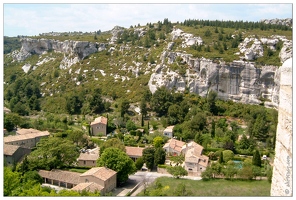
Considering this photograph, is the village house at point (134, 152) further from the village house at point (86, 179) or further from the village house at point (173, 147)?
the village house at point (86, 179)

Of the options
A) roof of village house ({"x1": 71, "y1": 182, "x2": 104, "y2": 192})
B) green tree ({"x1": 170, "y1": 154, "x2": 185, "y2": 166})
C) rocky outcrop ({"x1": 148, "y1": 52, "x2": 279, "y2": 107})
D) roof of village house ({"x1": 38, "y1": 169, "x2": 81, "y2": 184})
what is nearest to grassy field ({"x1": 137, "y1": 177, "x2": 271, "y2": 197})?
roof of village house ({"x1": 71, "y1": 182, "x2": 104, "y2": 192})

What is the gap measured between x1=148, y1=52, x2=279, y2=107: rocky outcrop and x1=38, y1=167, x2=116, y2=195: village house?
27.5 metres

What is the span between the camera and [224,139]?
37.6 m

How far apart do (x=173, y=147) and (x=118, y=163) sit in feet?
31.6

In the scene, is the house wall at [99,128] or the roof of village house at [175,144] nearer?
the roof of village house at [175,144]

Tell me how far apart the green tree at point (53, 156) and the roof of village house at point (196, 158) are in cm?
1053

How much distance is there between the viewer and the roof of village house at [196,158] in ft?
101

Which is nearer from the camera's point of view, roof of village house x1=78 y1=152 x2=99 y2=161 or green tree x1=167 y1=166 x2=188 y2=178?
green tree x1=167 y1=166 x2=188 y2=178

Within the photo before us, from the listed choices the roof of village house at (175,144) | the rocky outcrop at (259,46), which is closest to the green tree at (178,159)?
the roof of village house at (175,144)

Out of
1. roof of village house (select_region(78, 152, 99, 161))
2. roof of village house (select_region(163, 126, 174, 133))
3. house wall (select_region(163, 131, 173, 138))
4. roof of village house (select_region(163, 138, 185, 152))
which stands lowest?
roof of village house (select_region(78, 152, 99, 161))

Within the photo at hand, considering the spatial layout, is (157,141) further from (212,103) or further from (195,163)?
(212,103)

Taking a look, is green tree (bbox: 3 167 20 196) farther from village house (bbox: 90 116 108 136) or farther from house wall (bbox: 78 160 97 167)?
village house (bbox: 90 116 108 136)

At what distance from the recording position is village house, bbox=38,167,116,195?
2450 cm

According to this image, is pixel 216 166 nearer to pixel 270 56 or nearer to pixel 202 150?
pixel 202 150
